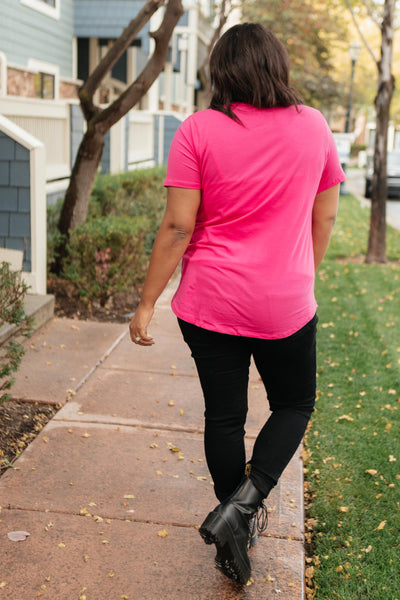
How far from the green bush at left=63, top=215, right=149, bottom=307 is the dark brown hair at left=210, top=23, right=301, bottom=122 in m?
4.37

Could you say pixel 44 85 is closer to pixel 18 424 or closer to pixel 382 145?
pixel 382 145

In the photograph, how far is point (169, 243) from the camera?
95.0 inches

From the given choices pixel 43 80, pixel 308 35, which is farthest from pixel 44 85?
pixel 308 35

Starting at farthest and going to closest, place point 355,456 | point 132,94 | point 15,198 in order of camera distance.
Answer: point 132,94 → point 15,198 → point 355,456

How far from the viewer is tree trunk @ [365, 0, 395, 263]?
9.44 m

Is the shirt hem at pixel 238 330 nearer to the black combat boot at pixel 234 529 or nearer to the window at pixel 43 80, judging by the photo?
the black combat boot at pixel 234 529

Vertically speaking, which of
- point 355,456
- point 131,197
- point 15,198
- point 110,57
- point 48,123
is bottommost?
point 355,456

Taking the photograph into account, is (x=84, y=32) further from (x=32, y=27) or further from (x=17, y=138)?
(x=17, y=138)

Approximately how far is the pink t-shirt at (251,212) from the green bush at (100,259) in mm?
4300

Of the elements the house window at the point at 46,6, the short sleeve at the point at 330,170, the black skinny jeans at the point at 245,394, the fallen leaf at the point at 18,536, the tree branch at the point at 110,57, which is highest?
the house window at the point at 46,6

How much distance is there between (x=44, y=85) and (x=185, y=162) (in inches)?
459

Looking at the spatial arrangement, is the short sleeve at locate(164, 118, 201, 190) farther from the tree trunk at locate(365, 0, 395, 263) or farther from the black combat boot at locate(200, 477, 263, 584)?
the tree trunk at locate(365, 0, 395, 263)

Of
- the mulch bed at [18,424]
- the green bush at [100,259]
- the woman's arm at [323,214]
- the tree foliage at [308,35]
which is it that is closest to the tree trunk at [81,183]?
the green bush at [100,259]

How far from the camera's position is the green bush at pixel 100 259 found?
6750 mm
